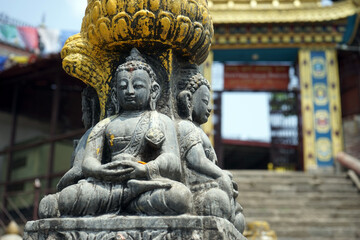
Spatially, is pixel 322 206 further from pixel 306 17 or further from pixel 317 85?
pixel 306 17

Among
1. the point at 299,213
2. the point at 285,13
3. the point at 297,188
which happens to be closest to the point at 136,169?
the point at 299,213

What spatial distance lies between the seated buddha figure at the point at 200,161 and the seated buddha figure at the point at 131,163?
13 centimetres

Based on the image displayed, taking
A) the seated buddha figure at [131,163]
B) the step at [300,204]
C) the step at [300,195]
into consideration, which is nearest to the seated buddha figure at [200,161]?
the seated buddha figure at [131,163]

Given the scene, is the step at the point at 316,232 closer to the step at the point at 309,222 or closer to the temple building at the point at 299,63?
the step at the point at 309,222

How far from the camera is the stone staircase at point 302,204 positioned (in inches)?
315

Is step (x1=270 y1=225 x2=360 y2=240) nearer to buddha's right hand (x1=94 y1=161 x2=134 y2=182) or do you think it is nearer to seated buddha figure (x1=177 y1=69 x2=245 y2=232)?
seated buddha figure (x1=177 y1=69 x2=245 y2=232)

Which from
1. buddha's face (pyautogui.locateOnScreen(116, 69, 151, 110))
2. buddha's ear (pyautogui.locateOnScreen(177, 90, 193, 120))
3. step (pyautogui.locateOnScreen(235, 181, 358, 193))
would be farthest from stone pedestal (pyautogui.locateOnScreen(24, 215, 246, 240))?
step (pyautogui.locateOnScreen(235, 181, 358, 193))

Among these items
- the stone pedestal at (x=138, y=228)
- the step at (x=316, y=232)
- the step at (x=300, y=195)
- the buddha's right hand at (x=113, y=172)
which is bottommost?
the step at (x=316, y=232)

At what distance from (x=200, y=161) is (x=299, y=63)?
12014mm

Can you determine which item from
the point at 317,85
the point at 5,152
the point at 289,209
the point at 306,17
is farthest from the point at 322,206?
the point at 5,152

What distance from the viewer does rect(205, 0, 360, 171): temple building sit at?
45.8 ft

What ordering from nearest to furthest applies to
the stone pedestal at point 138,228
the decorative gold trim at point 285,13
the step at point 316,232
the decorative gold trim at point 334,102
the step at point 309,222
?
the stone pedestal at point 138,228
the step at point 316,232
the step at point 309,222
the decorative gold trim at point 334,102
the decorative gold trim at point 285,13

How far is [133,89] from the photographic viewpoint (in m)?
3.34

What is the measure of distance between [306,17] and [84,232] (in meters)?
12.7
